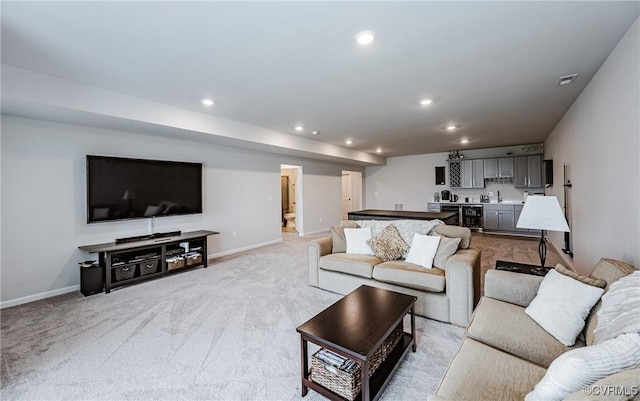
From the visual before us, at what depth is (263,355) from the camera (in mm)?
2088

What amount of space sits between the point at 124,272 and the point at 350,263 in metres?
2.98

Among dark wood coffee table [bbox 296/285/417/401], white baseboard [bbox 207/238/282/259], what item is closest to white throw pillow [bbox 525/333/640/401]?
dark wood coffee table [bbox 296/285/417/401]

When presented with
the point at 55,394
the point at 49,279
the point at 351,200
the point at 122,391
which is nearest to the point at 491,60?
the point at 122,391

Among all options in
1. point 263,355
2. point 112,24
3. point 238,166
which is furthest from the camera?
point 238,166

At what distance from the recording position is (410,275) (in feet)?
8.87

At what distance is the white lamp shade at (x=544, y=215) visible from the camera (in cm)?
230

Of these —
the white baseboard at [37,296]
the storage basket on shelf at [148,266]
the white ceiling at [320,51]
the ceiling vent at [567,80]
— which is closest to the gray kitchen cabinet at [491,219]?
the white ceiling at [320,51]

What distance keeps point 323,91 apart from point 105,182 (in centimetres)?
317

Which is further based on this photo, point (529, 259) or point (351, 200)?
point (351, 200)

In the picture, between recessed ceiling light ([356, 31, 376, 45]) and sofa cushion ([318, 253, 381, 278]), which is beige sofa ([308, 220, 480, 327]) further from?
recessed ceiling light ([356, 31, 376, 45])

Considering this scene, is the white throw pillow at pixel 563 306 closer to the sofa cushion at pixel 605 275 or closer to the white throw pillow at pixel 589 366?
the sofa cushion at pixel 605 275

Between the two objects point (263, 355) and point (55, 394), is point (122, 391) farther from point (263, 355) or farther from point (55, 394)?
point (263, 355)

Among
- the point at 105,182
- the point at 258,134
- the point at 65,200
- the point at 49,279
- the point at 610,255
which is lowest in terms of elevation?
the point at 49,279

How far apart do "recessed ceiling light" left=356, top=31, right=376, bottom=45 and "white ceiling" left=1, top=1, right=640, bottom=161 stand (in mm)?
57
